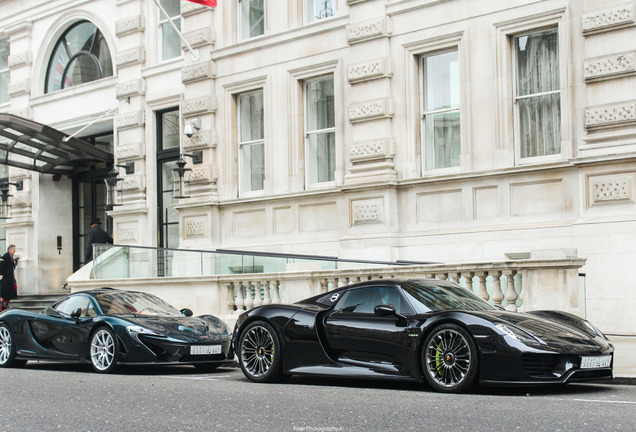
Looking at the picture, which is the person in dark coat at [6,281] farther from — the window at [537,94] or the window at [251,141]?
the window at [537,94]

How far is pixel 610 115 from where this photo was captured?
53.5 feet

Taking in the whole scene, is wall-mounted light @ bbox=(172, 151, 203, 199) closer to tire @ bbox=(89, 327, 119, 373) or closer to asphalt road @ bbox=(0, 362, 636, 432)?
tire @ bbox=(89, 327, 119, 373)

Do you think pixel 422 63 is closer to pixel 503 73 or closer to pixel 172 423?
pixel 503 73

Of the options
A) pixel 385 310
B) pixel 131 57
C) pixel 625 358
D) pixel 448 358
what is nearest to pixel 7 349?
pixel 385 310

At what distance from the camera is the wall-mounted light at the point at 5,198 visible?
93.2 feet

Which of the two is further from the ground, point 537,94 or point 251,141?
point 537,94

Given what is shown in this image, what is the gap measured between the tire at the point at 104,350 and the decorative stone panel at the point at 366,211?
7378 millimetres

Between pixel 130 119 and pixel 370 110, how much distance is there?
864cm

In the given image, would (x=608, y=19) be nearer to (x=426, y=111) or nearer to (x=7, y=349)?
(x=426, y=111)

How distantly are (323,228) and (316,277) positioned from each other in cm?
425

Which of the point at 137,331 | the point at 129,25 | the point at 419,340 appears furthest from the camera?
the point at 129,25

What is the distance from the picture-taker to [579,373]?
9.48 m

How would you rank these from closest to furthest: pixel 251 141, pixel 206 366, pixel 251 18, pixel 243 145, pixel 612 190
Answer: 1. pixel 206 366
2. pixel 612 190
3. pixel 251 141
4. pixel 243 145
5. pixel 251 18

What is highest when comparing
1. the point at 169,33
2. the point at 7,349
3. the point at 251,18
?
→ the point at 169,33
